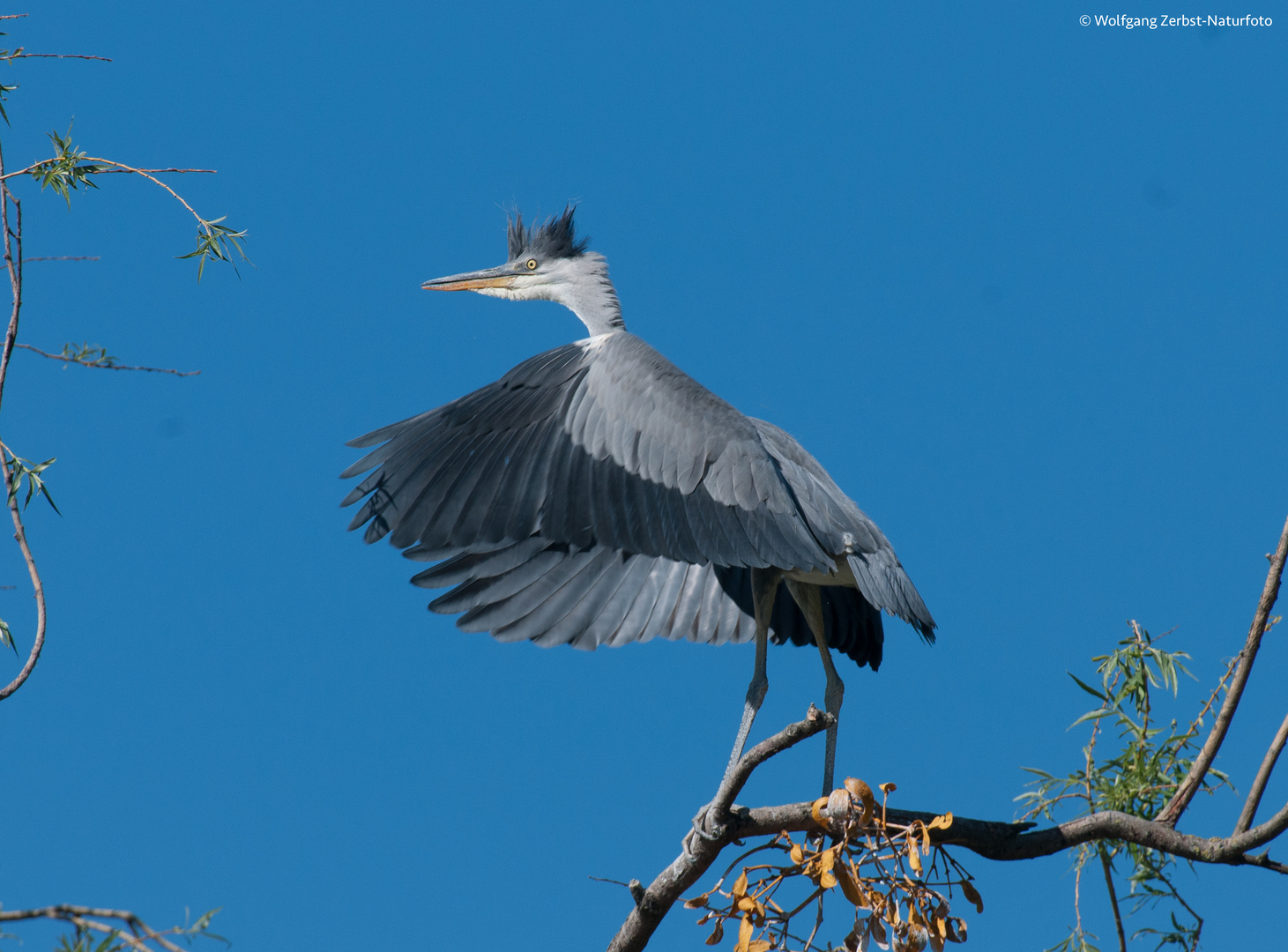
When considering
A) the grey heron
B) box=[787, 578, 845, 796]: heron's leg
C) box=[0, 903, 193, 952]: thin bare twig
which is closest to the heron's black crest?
the grey heron

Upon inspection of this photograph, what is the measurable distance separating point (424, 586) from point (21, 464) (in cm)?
177

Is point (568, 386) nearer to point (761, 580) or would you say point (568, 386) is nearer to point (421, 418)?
point (421, 418)

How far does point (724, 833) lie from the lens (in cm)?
338

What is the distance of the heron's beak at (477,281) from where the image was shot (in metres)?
5.86

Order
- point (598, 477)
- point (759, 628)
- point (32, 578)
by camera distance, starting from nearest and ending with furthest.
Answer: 1. point (32, 578)
2. point (598, 477)
3. point (759, 628)

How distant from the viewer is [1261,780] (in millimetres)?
3256

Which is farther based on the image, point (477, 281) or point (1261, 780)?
point (477, 281)

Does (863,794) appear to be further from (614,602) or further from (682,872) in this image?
(614,602)

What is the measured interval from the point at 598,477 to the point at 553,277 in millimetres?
1868

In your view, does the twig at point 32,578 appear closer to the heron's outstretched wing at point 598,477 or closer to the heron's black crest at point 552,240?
the heron's outstretched wing at point 598,477

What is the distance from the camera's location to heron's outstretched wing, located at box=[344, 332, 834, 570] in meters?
3.99

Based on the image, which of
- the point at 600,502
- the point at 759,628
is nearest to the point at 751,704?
the point at 759,628

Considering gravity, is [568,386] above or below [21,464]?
above

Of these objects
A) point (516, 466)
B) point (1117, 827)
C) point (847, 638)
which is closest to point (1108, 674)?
point (1117, 827)
